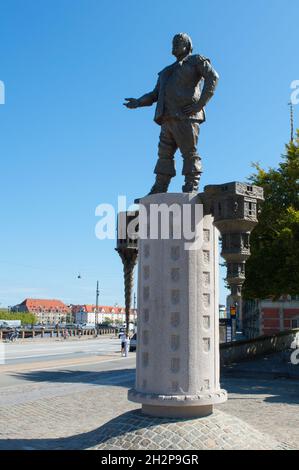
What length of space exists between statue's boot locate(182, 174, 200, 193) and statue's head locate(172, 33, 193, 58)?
2263 mm

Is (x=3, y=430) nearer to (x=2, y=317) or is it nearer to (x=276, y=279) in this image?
(x=276, y=279)

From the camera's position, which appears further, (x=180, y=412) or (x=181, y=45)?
(x=181, y=45)

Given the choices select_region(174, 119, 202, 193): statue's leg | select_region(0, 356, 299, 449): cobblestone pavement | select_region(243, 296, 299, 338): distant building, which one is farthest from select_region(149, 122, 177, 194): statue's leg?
select_region(243, 296, 299, 338): distant building

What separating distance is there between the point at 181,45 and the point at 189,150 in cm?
191

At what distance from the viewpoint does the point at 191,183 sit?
8.84 m

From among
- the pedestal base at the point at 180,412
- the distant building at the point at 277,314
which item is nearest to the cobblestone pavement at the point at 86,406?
the pedestal base at the point at 180,412

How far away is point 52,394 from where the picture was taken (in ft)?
53.0

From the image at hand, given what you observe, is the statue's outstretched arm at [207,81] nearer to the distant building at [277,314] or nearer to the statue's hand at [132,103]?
the statue's hand at [132,103]

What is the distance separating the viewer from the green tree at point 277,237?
21734mm

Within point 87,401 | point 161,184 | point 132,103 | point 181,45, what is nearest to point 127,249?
point 161,184

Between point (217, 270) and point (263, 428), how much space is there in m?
4.44

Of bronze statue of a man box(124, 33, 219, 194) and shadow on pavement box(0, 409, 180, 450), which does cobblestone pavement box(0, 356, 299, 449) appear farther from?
bronze statue of a man box(124, 33, 219, 194)

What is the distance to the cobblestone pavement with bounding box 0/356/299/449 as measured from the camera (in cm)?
977

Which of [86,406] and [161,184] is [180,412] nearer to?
[161,184]
